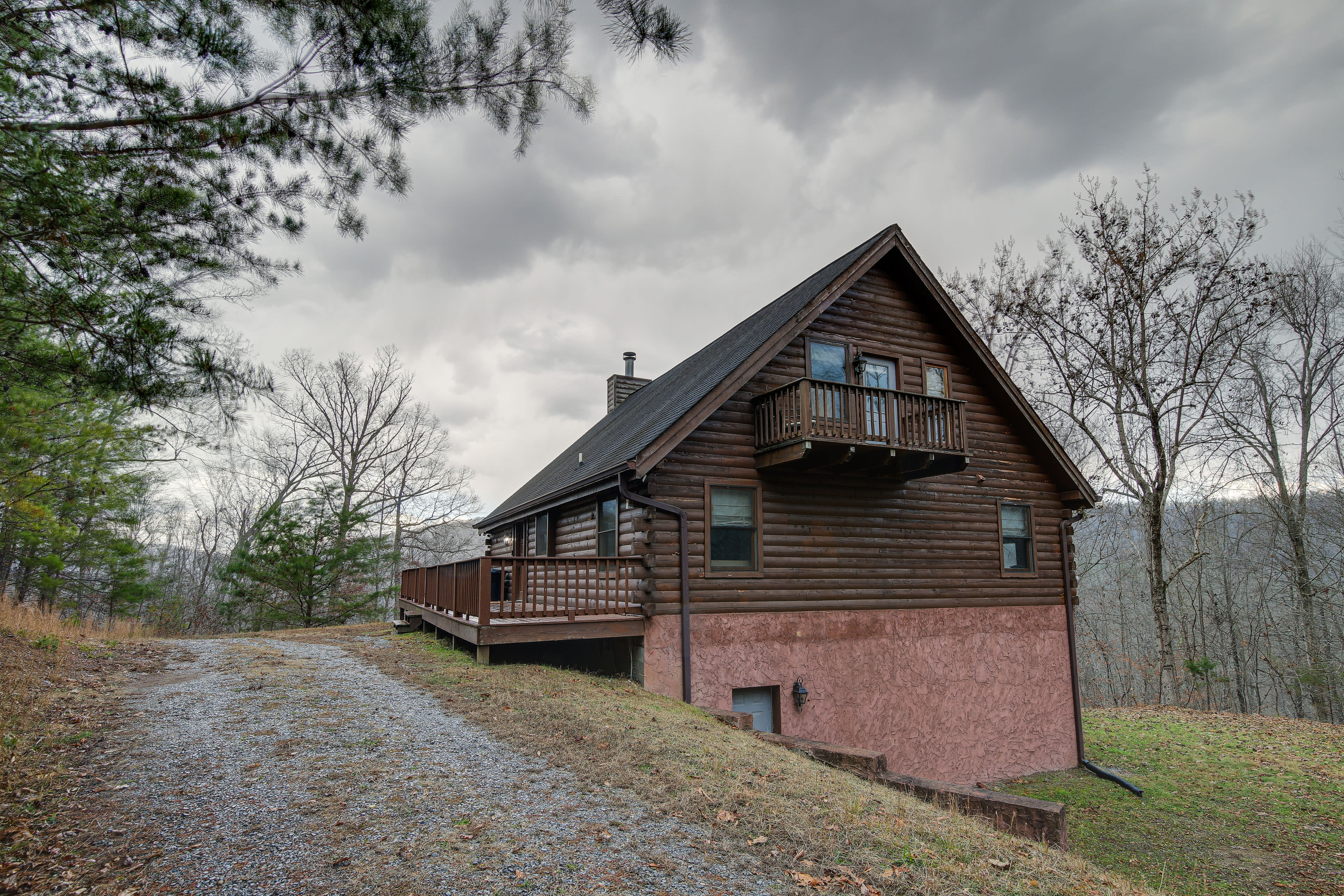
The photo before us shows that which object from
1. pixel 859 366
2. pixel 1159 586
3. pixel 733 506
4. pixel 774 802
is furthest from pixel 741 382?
pixel 1159 586

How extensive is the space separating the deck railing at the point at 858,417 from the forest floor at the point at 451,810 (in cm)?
458

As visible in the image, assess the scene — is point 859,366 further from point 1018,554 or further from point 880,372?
point 1018,554

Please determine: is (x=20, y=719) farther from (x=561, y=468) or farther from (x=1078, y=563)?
(x=1078, y=563)

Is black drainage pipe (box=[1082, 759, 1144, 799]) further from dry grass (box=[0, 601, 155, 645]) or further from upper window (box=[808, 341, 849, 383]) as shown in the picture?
dry grass (box=[0, 601, 155, 645])

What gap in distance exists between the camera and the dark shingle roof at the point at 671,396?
11195 millimetres

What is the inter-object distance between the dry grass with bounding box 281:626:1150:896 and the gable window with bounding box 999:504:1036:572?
26.5 ft

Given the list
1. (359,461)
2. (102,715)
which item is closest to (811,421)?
(102,715)

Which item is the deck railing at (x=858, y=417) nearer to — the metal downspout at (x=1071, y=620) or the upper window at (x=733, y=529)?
the upper window at (x=733, y=529)

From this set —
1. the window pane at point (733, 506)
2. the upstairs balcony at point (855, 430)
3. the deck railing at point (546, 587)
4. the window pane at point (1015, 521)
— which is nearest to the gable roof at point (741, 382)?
the upstairs balcony at point (855, 430)

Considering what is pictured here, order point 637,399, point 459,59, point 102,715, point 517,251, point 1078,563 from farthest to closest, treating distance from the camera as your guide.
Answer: point 1078,563
point 637,399
point 517,251
point 102,715
point 459,59

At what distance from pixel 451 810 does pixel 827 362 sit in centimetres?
970

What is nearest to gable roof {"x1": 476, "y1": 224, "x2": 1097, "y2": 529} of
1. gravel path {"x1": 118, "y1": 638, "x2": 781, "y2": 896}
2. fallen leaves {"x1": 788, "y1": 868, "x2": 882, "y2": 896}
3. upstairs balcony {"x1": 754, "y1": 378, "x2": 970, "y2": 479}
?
upstairs balcony {"x1": 754, "y1": 378, "x2": 970, "y2": 479}

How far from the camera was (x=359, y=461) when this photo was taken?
28250 mm

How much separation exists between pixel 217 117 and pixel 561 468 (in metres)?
13.3
